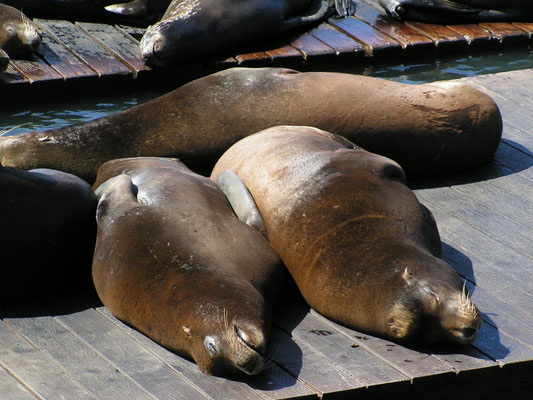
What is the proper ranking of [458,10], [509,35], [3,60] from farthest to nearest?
[458,10], [509,35], [3,60]

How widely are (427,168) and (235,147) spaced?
120cm

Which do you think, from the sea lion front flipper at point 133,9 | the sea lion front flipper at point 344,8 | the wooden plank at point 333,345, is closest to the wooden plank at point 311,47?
the sea lion front flipper at point 344,8

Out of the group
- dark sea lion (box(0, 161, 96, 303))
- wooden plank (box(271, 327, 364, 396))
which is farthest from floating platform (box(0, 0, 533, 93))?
wooden plank (box(271, 327, 364, 396))

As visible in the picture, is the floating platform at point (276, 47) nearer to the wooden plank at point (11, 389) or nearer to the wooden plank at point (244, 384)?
the wooden plank at point (11, 389)

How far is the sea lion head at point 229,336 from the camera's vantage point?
3092 millimetres

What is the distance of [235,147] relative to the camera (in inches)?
190

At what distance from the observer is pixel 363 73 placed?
800 centimetres

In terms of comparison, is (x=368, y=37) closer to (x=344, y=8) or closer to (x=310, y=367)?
(x=344, y=8)

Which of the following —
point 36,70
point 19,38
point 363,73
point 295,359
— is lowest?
point 363,73

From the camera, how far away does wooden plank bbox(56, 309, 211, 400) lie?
3.16 metres

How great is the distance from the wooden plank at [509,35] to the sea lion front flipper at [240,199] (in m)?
4.89

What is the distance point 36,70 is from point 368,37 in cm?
311

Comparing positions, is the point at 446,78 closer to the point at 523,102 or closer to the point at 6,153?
the point at 523,102

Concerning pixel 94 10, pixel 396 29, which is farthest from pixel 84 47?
pixel 396 29
